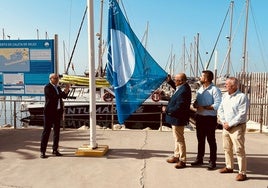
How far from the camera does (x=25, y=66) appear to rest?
8.76m

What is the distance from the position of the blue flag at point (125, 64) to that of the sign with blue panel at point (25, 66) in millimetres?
2401

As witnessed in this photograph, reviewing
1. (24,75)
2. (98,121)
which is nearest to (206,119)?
(24,75)

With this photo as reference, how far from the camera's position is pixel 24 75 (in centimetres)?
883

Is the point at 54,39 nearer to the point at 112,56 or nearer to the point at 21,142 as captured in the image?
the point at 112,56

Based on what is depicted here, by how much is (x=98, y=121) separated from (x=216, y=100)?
10.2 metres

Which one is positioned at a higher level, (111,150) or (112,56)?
(112,56)

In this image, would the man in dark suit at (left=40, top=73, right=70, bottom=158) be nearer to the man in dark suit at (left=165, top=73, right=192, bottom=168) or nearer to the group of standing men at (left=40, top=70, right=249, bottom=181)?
the group of standing men at (left=40, top=70, right=249, bottom=181)

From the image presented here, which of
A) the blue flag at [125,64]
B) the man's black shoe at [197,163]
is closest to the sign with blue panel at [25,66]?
the blue flag at [125,64]

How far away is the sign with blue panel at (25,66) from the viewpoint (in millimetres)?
8625

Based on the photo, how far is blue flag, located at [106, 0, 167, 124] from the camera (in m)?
6.87

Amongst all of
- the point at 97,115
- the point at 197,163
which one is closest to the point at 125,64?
A: the point at 197,163

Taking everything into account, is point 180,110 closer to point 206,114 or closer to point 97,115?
point 206,114

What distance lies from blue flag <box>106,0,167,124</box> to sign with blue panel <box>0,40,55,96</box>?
2401 mm

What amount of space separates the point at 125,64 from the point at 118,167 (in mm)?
2262
